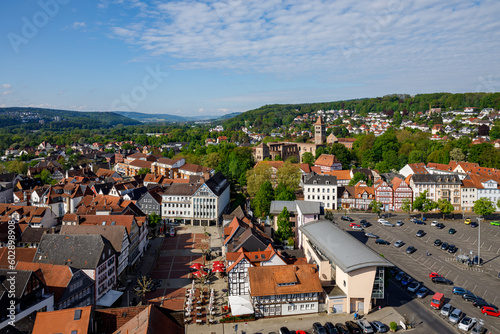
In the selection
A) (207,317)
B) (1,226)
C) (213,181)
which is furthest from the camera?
(213,181)

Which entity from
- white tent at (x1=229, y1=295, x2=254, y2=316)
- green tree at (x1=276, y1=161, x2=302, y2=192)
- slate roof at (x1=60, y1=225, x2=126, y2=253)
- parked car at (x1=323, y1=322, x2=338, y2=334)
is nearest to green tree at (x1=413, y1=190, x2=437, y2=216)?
green tree at (x1=276, y1=161, x2=302, y2=192)

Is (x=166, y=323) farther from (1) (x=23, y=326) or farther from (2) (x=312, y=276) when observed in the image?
(2) (x=312, y=276)

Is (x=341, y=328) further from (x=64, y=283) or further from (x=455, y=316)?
(x=64, y=283)

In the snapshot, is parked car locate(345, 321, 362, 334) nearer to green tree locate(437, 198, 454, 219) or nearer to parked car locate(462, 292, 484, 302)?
parked car locate(462, 292, 484, 302)

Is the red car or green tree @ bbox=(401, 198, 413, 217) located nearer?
the red car

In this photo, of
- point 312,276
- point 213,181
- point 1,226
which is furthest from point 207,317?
point 213,181

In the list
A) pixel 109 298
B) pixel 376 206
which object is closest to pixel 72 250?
pixel 109 298

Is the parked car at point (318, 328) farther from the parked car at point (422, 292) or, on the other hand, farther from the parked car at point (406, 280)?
the parked car at point (406, 280)
